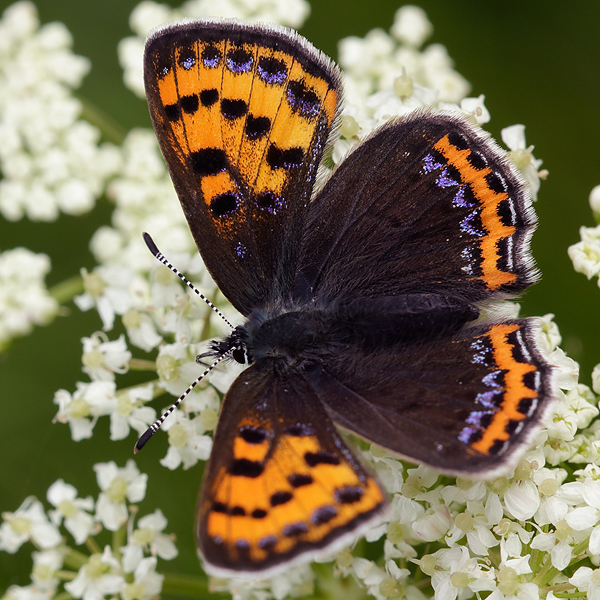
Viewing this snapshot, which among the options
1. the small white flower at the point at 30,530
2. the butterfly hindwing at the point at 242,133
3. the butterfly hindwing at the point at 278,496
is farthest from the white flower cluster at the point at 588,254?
the small white flower at the point at 30,530

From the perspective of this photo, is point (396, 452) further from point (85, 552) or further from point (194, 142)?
point (85, 552)

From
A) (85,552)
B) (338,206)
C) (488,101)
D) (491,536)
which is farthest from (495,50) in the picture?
(85,552)

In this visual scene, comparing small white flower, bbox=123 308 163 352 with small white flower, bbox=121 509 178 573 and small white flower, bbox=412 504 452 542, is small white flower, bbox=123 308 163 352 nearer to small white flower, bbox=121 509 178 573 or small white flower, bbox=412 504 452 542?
small white flower, bbox=121 509 178 573

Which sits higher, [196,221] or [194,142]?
[194,142]

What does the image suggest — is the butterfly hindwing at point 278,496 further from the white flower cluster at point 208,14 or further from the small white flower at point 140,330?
the white flower cluster at point 208,14

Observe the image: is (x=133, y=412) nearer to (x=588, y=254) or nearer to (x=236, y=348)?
(x=236, y=348)

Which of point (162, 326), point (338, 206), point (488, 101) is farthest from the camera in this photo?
point (488, 101)

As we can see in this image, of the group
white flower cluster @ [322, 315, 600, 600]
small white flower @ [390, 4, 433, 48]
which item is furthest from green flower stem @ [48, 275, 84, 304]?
small white flower @ [390, 4, 433, 48]
